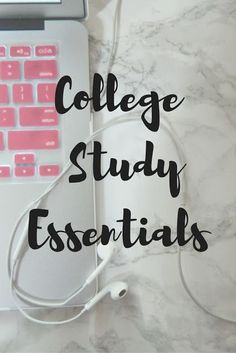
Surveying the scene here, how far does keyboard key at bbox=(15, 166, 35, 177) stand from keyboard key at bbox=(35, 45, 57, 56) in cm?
14

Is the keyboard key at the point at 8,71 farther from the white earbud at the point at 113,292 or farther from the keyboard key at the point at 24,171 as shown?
the white earbud at the point at 113,292

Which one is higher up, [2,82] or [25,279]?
[2,82]

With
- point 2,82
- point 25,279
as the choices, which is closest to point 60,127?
point 2,82

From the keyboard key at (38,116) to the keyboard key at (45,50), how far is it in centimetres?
7

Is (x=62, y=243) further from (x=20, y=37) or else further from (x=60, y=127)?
(x=20, y=37)

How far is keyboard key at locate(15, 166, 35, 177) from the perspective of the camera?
23.5 inches

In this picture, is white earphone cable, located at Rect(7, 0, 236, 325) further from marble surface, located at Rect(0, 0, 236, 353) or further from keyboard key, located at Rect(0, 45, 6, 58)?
keyboard key, located at Rect(0, 45, 6, 58)

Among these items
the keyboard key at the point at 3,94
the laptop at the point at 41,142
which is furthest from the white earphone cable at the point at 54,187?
the keyboard key at the point at 3,94

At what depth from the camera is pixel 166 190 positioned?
→ 2.06 ft

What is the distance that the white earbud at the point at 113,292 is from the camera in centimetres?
59

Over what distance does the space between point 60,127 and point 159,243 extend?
0.63 ft

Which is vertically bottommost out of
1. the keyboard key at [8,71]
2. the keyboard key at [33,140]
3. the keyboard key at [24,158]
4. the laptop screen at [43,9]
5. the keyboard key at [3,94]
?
the keyboard key at [24,158]

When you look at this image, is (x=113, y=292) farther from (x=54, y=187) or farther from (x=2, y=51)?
(x=2, y=51)

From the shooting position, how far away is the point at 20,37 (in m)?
0.60
